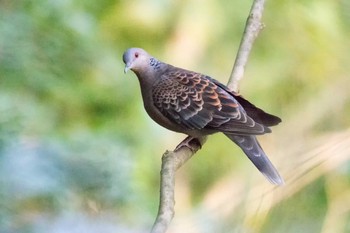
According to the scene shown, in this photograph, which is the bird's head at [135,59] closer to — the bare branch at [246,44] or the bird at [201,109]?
the bird at [201,109]

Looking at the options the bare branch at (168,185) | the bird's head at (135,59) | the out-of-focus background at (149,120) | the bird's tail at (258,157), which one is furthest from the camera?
the bird's head at (135,59)

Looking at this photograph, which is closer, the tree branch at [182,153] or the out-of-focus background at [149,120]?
the out-of-focus background at [149,120]

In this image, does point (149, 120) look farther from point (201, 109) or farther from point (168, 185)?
point (168, 185)

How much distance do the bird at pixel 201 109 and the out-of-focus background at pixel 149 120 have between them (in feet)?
0.30

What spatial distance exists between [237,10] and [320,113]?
1.18 feet

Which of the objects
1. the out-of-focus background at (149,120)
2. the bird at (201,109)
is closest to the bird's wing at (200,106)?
the bird at (201,109)

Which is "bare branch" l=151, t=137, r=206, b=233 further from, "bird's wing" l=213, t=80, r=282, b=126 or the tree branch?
"bird's wing" l=213, t=80, r=282, b=126

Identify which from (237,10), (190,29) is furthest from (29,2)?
(237,10)

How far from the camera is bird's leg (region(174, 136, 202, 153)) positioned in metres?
1.51

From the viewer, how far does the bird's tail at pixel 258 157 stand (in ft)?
4.65

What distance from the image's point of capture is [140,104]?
5.73ft

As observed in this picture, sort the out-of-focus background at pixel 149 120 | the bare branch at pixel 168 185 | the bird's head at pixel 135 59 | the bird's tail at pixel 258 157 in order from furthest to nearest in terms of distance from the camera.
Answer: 1. the bird's head at pixel 135 59
2. the bird's tail at pixel 258 157
3. the bare branch at pixel 168 185
4. the out-of-focus background at pixel 149 120

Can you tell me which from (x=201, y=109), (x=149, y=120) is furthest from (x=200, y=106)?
(x=149, y=120)

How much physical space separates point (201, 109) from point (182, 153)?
0.11m
